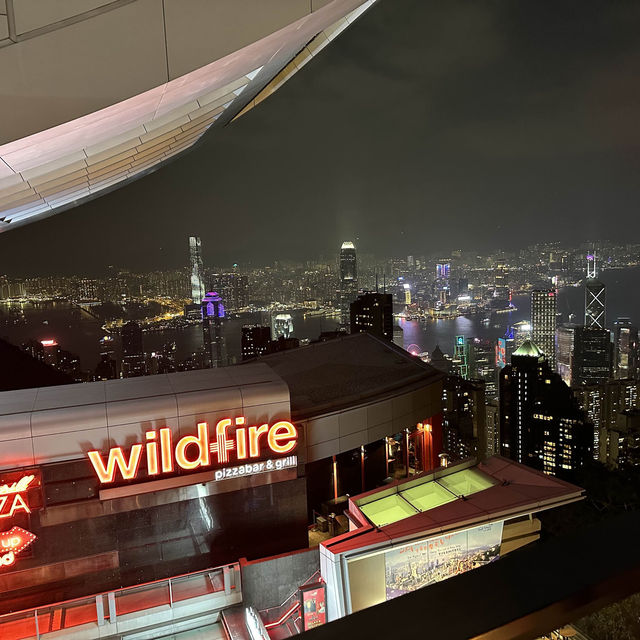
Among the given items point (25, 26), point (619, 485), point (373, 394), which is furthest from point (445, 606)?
point (619, 485)

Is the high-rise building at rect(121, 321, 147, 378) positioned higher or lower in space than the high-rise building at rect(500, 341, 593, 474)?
higher

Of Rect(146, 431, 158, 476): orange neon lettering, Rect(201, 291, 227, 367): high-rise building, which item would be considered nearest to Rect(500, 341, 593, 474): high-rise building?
Rect(201, 291, 227, 367): high-rise building

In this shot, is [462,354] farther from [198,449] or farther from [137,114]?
[137,114]

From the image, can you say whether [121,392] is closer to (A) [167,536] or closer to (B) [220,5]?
(A) [167,536]

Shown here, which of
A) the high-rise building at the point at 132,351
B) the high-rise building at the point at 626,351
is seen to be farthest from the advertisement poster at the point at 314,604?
the high-rise building at the point at 626,351

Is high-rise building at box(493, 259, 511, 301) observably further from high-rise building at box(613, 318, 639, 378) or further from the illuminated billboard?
the illuminated billboard

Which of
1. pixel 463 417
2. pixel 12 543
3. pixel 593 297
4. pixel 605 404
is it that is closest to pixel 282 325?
pixel 463 417

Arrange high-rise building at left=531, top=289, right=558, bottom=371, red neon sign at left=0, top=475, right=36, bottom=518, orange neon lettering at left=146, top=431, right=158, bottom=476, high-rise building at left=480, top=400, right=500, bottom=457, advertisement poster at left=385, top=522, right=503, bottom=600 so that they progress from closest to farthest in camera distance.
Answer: red neon sign at left=0, top=475, right=36, bottom=518 → advertisement poster at left=385, top=522, right=503, bottom=600 → orange neon lettering at left=146, top=431, right=158, bottom=476 → high-rise building at left=480, top=400, right=500, bottom=457 → high-rise building at left=531, top=289, right=558, bottom=371
